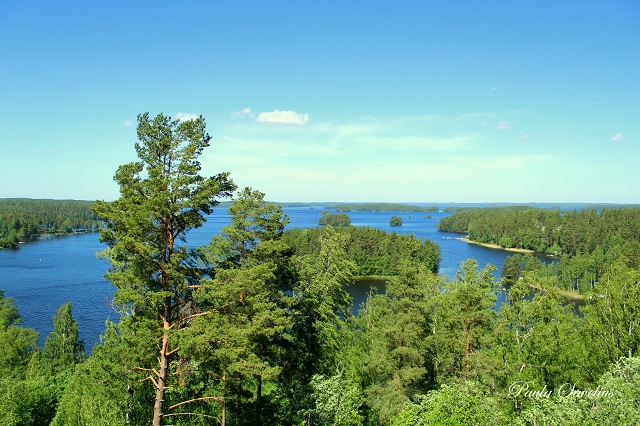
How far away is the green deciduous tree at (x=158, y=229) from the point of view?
9.50 metres

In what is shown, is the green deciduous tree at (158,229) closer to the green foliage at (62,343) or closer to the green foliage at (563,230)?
the green foliage at (62,343)

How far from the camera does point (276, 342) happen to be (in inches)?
534

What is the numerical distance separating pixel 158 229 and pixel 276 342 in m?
5.79

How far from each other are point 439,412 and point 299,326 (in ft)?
23.6

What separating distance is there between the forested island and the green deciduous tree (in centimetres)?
4

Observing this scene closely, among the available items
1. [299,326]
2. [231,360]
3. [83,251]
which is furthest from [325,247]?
[83,251]

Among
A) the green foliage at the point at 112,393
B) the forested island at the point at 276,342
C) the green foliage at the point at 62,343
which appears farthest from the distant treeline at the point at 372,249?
the green foliage at the point at 112,393

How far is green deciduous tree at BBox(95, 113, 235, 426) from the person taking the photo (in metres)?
9.50

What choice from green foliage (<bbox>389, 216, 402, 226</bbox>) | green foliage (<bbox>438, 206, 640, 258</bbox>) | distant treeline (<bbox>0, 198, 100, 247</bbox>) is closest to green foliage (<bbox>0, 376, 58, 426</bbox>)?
distant treeline (<bbox>0, 198, 100, 247</bbox>)

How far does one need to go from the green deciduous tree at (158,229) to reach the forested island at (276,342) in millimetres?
37

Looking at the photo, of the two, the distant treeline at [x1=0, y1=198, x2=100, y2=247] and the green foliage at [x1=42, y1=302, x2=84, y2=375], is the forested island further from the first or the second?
the distant treeline at [x1=0, y1=198, x2=100, y2=247]

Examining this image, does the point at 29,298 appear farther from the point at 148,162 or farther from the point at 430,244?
the point at 430,244

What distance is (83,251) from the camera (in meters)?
81.9

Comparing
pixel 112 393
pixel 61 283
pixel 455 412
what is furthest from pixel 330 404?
pixel 61 283
